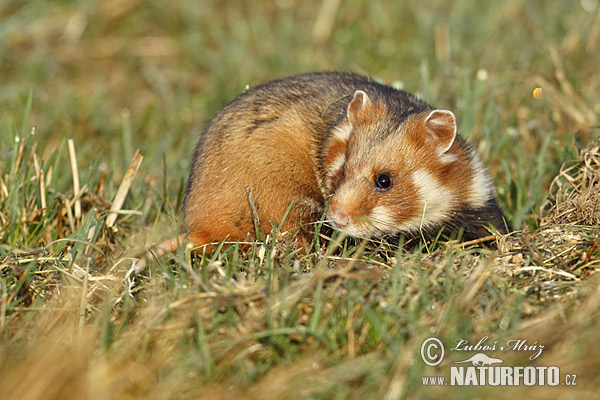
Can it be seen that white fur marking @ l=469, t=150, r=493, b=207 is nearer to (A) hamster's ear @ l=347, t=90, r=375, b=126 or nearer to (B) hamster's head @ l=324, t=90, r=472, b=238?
(B) hamster's head @ l=324, t=90, r=472, b=238

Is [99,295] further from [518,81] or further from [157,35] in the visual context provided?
[157,35]

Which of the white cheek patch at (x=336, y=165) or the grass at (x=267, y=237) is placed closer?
the grass at (x=267, y=237)

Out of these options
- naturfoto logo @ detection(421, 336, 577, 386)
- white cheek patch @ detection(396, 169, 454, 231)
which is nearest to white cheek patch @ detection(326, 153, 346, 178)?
white cheek patch @ detection(396, 169, 454, 231)

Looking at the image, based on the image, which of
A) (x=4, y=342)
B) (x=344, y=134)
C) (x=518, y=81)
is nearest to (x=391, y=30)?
(x=518, y=81)

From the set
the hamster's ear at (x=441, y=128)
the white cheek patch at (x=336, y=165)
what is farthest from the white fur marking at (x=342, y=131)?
the hamster's ear at (x=441, y=128)

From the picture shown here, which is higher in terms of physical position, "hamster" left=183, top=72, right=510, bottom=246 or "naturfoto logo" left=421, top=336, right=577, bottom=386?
"hamster" left=183, top=72, right=510, bottom=246

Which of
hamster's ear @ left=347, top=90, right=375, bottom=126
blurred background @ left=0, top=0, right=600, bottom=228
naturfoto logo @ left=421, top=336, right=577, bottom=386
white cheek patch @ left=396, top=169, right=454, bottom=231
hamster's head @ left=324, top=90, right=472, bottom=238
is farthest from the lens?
blurred background @ left=0, top=0, right=600, bottom=228

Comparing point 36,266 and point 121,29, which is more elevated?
point 121,29

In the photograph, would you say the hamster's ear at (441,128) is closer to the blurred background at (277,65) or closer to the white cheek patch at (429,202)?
the white cheek patch at (429,202)

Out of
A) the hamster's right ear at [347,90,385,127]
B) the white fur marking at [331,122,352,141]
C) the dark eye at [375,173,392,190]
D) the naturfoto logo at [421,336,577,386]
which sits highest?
the hamster's right ear at [347,90,385,127]
